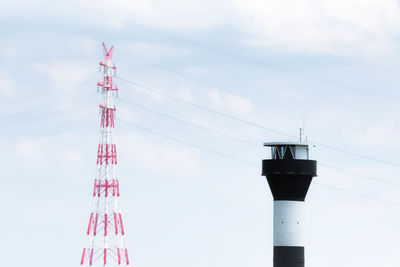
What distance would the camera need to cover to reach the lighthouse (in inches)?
5728

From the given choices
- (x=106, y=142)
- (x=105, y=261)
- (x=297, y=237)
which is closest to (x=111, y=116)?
(x=106, y=142)

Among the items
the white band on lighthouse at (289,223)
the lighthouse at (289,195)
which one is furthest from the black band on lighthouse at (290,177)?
the white band on lighthouse at (289,223)

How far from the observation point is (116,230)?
519 feet

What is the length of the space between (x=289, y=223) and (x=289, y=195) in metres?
2.75

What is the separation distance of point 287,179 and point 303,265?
8487mm

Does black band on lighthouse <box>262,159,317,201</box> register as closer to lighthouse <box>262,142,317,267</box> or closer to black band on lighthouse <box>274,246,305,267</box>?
lighthouse <box>262,142,317,267</box>

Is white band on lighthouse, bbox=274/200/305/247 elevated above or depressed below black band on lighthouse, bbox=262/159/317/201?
below

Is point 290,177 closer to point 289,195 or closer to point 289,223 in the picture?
point 289,195

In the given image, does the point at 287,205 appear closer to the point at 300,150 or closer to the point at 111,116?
the point at 300,150

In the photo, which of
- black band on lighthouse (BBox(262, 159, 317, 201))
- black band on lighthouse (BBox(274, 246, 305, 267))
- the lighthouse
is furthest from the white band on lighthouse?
black band on lighthouse (BBox(262, 159, 317, 201))

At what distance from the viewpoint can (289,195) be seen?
146 m

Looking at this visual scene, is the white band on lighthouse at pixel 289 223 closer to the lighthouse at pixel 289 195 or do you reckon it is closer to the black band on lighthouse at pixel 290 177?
the lighthouse at pixel 289 195

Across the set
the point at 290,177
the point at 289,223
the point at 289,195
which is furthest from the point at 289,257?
the point at 290,177

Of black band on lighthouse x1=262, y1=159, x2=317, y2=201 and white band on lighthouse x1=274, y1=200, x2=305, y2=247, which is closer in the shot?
white band on lighthouse x1=274, y1=200, x2=305, y2=247
